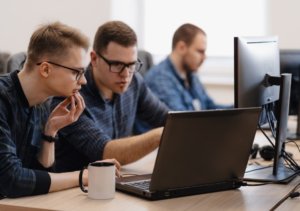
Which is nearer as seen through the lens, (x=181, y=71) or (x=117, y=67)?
(x=117, y=67)

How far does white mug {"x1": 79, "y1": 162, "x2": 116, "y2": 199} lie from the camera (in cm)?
170

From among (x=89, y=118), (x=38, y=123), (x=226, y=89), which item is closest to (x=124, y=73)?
(x=89, y=118)

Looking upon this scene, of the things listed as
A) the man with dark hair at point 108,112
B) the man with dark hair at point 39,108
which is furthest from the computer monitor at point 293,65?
the man with dark hair at point 39,108

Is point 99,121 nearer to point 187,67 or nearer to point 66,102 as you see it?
point 66,102

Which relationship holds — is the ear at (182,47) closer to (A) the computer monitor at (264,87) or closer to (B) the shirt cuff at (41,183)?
(A) the computer monitor at (264,87)

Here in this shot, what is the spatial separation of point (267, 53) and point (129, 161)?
0.68 meters

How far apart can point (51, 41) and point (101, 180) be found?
0.54 metres

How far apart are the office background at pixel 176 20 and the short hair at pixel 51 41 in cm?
240

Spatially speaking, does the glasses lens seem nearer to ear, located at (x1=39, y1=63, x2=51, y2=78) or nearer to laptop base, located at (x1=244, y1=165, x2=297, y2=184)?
ear, located at (x1=39, y1=63, x2=51, y2=78)

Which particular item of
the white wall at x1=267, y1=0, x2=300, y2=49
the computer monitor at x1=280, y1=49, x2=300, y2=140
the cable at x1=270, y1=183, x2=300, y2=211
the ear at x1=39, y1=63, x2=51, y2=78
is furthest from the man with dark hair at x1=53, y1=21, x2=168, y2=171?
the white wall at x1=267, y1=0, x2=300, y2=49

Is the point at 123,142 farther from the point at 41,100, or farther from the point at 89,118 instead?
the point at 41,100

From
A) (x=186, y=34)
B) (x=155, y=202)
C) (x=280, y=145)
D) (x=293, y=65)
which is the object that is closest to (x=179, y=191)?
(x=155, y=202)

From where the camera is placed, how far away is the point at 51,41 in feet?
6.40

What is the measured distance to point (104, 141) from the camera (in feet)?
7.41
